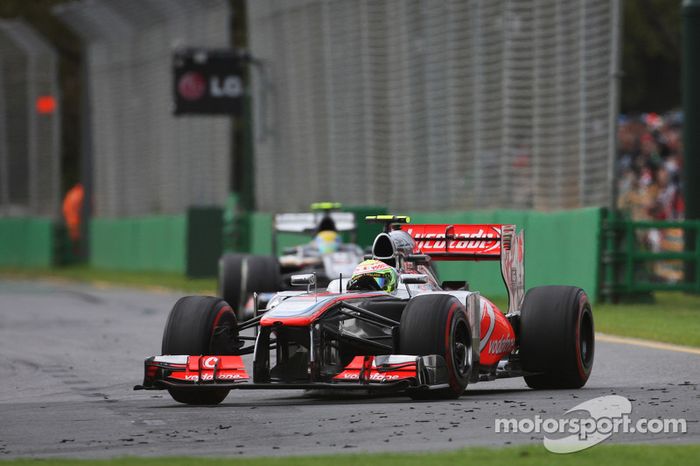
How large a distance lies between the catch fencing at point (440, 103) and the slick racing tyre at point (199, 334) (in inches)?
437

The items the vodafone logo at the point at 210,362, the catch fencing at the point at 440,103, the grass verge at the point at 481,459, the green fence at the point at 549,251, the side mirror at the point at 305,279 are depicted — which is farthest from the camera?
the catch fencing at the point at 440,103

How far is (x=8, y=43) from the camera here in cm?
4712

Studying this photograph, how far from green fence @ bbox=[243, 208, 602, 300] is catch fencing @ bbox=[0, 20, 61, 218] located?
22.5 m

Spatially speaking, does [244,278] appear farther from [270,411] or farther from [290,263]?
[270,411]

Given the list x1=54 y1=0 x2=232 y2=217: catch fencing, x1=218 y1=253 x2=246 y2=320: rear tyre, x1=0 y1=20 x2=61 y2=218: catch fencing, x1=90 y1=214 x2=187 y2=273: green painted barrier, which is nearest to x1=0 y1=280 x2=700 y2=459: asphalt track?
x1=218 y1=253 x2=246 y2=320: rear tyre

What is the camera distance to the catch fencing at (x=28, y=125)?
4600 cm

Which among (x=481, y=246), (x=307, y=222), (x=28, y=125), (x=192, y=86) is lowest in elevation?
(x=307, y=222)

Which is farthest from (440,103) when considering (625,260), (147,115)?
(147,115)

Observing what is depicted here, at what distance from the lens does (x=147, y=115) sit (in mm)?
40969

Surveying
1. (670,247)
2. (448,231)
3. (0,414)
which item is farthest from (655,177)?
(0,414)

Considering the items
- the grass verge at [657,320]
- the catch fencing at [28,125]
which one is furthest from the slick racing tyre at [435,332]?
the catch fencing at [28,125]

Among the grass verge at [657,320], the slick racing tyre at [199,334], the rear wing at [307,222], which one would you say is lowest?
the grass verge at [657,320]

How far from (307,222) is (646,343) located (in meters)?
6.42

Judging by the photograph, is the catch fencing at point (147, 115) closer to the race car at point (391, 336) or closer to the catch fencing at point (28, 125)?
the catch fencing at point (28, 125)
